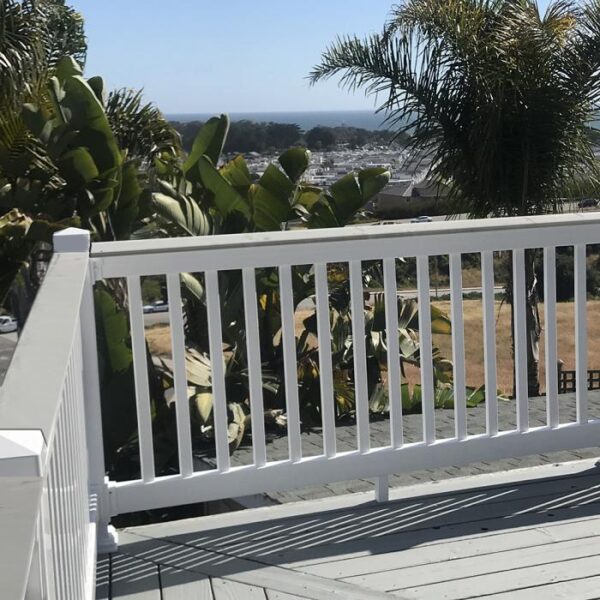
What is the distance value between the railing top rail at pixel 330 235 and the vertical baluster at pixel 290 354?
Result: 5.3 inches

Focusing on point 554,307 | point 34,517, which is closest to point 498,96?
point 554,307

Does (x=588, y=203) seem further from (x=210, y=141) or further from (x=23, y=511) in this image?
(x=23, y=511)

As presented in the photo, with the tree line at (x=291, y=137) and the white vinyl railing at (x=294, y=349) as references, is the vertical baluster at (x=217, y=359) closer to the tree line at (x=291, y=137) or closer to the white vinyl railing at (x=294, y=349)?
the white vinyl railing at (x=294, y=349)

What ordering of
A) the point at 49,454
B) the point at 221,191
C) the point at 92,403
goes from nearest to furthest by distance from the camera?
the point at 49,454
the point at 92,403
the point at 221,191

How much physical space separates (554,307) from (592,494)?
0.70m

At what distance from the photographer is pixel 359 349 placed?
3.31 m

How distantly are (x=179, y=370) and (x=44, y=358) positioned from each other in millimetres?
1392

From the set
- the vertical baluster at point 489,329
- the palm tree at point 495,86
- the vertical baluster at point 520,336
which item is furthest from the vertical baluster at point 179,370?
the palm tree at point 495,86

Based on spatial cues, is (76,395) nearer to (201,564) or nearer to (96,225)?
(201,564)

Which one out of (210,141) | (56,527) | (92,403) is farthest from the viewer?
(210,141)

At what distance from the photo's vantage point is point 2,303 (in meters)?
8.83

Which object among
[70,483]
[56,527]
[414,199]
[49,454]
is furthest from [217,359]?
[414,199]

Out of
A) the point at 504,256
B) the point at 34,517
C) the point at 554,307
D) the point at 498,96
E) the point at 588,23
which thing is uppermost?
the point at 588,23

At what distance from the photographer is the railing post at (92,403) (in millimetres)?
2945
